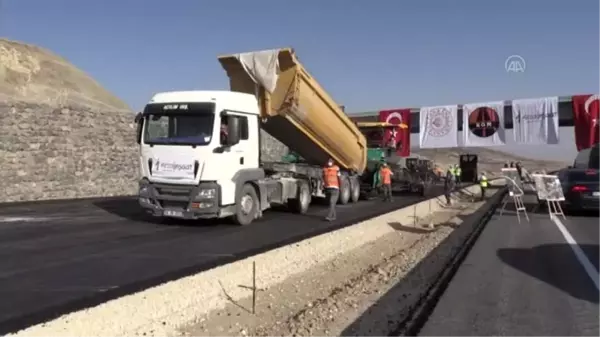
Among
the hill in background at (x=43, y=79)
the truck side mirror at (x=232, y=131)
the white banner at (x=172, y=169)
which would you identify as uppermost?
the hill in background at (x=43, y=79)

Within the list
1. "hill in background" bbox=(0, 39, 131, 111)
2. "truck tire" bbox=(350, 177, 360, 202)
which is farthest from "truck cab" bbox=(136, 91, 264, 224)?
"hill in background" bbox=(0, 39, 131, 111)

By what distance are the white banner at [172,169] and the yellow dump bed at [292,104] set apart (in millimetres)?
3194

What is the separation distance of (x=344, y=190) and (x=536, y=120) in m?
16.9

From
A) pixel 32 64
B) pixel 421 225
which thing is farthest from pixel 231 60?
pixel 32 64

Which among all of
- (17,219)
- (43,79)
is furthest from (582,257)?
(43,79)

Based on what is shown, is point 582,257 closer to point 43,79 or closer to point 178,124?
point 178,124

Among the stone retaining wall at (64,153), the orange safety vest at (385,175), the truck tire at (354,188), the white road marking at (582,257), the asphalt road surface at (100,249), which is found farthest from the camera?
the orange safety vest at (385,175)

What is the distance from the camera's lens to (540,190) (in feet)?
→ 53.9

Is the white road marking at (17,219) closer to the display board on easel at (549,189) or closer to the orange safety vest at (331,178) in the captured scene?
the orange safety vest at (331,178)

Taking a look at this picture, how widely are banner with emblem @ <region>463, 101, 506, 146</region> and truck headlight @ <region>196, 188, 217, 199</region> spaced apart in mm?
24414

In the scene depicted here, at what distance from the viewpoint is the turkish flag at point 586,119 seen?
3067cm

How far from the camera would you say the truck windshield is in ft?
40.4

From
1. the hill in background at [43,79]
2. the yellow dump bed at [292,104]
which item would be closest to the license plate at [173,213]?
the yellow dump bed at [292,104]

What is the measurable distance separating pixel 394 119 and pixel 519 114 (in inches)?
289
